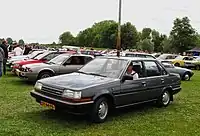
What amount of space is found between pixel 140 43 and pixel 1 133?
83.7 metres

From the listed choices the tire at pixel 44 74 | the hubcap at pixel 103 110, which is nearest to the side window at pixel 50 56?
the tire at pixel 44 74

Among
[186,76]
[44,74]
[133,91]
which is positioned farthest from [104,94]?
[186,76]

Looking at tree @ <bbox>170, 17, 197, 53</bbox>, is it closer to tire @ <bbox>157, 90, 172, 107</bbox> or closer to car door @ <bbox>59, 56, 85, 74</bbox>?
car door @ <bbox>59, 56, 85, 74</bbox>

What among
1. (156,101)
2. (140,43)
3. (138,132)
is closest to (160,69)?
(156,101)

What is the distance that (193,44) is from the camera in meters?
70.6

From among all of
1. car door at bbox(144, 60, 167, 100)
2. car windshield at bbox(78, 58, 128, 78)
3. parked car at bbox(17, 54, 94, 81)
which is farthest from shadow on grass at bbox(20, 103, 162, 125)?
parked car at bbox(17, 54, 94, 81)

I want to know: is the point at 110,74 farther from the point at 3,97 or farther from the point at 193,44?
the point at 193,44

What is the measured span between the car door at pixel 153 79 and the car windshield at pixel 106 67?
2.83 ft

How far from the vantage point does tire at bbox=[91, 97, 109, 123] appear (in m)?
6.68

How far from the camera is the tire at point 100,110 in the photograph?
21.9 feet

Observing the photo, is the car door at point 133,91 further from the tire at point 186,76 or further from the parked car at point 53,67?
the tire at point 186,76

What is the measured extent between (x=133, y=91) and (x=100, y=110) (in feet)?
3.82

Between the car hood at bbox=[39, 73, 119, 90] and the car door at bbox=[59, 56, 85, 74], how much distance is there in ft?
18.2

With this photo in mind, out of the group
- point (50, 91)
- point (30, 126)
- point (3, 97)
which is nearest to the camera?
point (30, 126)
